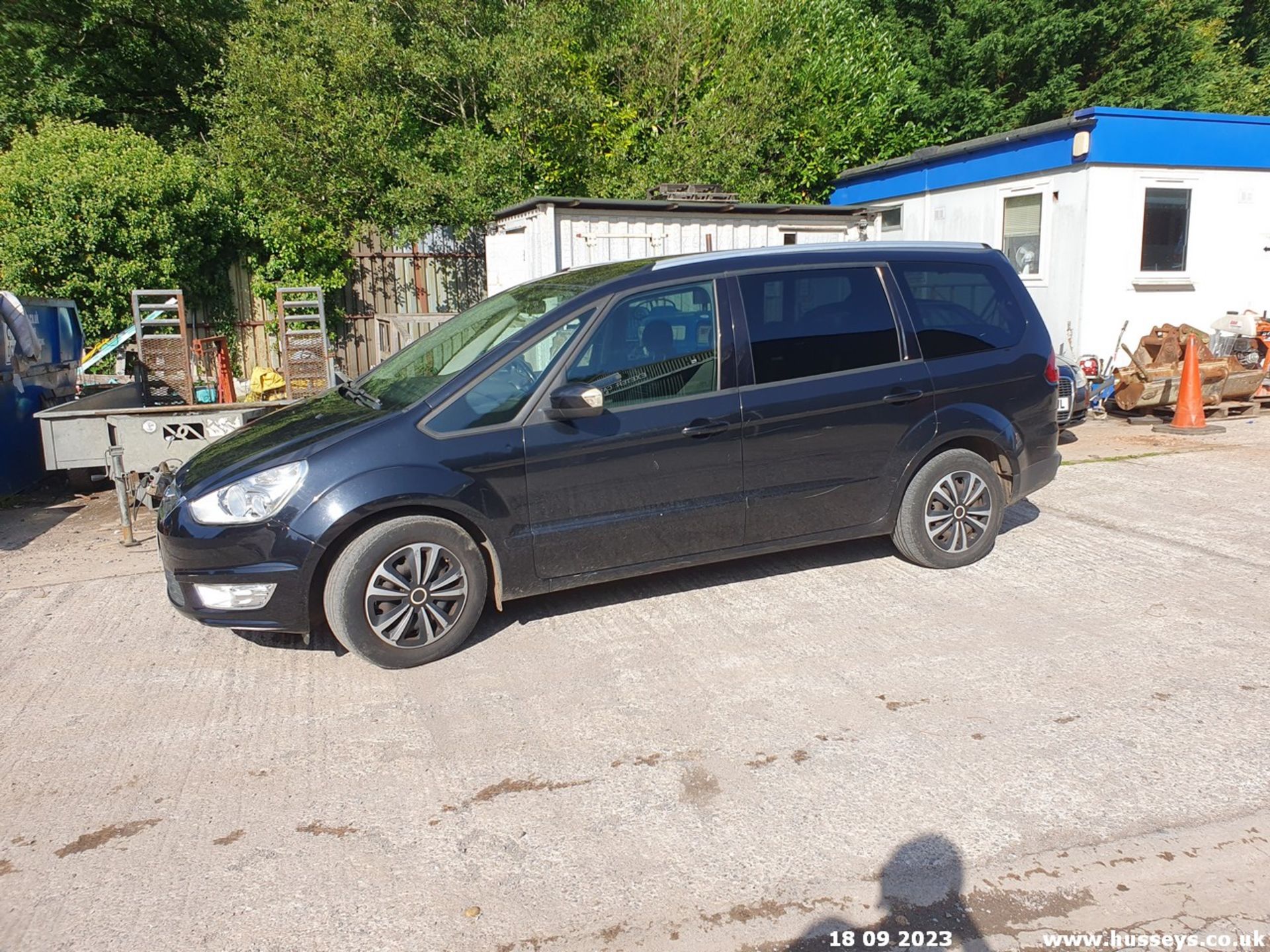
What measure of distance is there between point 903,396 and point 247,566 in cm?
361

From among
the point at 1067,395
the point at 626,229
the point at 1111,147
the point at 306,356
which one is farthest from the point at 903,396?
the point at 1111,147

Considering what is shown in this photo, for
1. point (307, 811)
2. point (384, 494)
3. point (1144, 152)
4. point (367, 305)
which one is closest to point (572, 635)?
point (384, 494)

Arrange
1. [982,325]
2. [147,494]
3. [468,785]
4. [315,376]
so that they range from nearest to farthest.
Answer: [468,785] → [982,325] → [147,494] → [315,376]

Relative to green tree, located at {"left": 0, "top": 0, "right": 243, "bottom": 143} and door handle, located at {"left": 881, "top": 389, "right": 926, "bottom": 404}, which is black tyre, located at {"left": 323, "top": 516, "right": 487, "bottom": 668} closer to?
door handle, located at {"left": 881, "top": 389, "right": 926, "bottom": 404}

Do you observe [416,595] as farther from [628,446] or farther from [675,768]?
[675,768]

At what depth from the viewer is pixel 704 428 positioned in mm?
5074

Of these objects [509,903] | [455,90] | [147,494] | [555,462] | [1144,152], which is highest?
[455,90]

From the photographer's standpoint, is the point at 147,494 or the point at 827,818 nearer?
the point at 827,818

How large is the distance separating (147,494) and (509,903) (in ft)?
17.8

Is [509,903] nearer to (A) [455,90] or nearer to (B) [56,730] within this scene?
(B) [56,730]

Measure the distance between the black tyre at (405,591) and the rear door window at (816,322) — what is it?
1872 mm

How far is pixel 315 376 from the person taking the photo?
31.8 feet

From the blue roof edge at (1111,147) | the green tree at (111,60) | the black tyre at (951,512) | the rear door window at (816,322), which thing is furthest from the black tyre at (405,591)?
the green tree at (111,60)

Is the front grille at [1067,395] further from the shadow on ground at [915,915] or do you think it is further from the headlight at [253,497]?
the headlight at [253,497]
